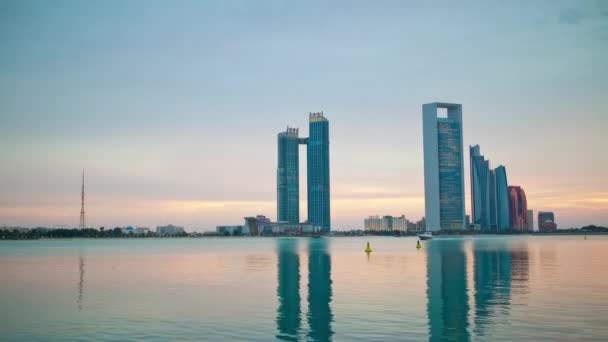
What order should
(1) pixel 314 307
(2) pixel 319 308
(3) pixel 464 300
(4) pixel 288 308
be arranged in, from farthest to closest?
1. (3) pixel 464 300
2. (1) pixel 314 307
3. (4) pixel 288 308
4. (2) pixel 319 308

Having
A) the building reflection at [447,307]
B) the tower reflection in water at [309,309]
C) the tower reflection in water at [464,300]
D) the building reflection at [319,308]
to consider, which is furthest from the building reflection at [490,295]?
the tower reflection in water at [309,309]

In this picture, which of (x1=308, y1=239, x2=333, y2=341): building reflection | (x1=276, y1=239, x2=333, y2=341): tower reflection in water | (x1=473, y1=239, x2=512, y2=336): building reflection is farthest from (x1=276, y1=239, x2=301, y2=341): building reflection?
(x1=473, y1=239, x2=512, y2=336): building reflection

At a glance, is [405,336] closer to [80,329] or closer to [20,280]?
[80,329]

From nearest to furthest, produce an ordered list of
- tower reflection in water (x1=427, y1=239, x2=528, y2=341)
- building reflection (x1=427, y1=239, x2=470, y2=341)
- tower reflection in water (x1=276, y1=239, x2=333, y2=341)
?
building reflection (x1=427, y1=239, x2=470, y2=341) < tower reflection in water (x1=276, y1=239, x2=333, y2=341) < tower reflection in water (x1=427, y1=239, x2=528, y2=341)

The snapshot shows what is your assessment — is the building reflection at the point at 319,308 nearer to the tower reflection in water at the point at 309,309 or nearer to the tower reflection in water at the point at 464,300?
the tower reflection in water at the point at 309,309

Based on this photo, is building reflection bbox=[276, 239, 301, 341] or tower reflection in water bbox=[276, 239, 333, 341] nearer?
tower reflection in water bbox=[276, 239, 333, 341]

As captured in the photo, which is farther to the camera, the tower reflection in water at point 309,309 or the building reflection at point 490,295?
the building reflection at point 490,295

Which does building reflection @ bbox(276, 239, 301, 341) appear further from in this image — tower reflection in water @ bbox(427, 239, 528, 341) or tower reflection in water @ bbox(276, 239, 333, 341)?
tower reflection in water @ bbox(427, 239, 528, 341)

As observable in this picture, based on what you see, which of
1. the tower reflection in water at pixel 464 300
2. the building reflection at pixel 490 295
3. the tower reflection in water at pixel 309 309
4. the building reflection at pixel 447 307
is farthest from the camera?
the building reflection at pixel 490 295

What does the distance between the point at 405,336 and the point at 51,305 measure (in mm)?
34033

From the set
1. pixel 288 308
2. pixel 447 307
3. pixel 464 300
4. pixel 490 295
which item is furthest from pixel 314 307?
pixel 490 295

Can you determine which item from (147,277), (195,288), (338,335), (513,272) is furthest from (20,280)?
(513,272)

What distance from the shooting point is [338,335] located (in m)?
36.0

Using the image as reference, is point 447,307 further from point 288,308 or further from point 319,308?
point 288,308
